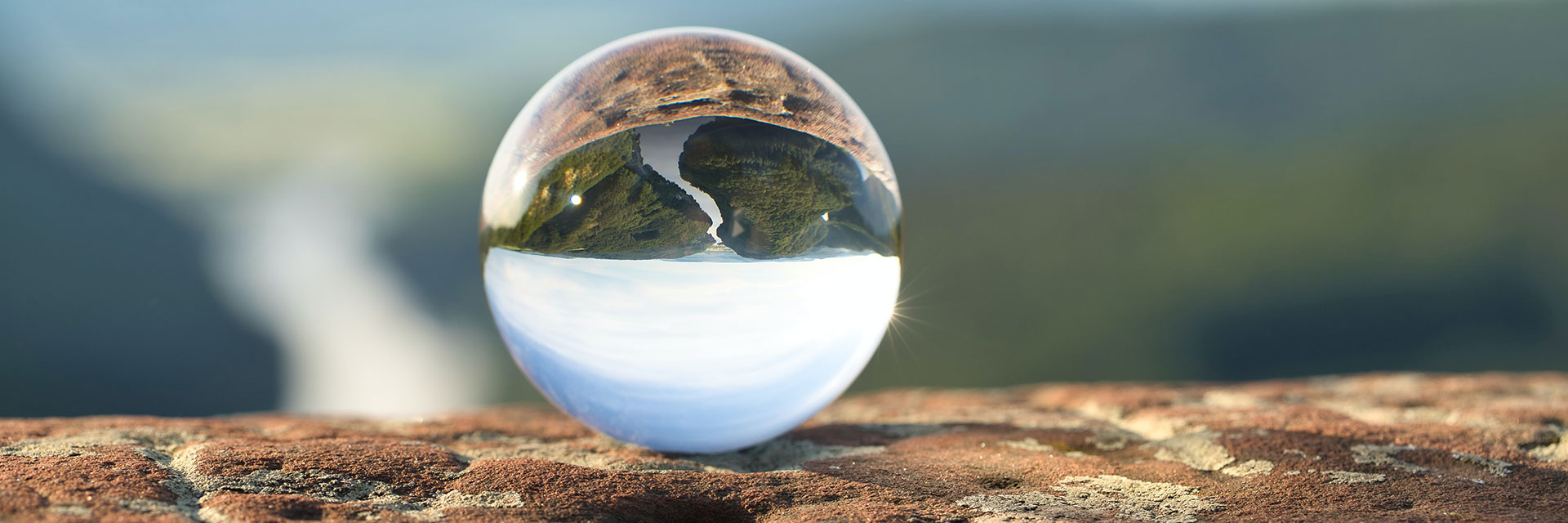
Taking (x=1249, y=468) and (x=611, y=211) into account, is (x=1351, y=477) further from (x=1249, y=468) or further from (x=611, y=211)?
(x=611, y=211)

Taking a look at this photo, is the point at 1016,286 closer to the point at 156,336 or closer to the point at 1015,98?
the point at 1015,98

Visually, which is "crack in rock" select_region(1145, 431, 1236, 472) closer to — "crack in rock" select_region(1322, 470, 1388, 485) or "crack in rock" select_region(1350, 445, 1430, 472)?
"crack in rock" select_region(1322, 470, 1388, 485)

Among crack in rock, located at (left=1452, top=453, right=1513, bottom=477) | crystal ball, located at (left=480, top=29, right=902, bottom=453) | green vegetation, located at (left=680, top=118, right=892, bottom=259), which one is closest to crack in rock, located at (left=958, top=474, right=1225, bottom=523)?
crystal ball, located at (left=480, top=29, right=902, bottom=453)

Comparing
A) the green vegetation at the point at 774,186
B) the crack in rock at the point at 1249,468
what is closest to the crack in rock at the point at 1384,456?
the crack in rock at the point at 1249,468

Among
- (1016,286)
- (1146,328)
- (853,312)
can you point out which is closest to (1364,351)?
(1146,328)

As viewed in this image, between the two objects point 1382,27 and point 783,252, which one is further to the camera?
point 1382,27

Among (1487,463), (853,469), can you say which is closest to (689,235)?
(853,469)

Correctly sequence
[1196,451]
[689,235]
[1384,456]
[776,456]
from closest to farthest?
[689,235] < [1384,456] < [1196,451] < [776,456]
